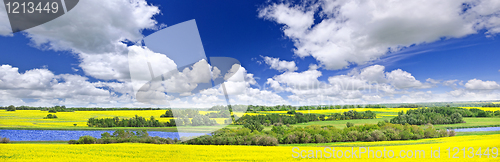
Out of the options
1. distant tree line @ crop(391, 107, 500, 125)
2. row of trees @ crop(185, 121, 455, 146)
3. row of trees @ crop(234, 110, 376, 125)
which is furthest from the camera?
distant tree line @ crop(391, 107, 500, 125)

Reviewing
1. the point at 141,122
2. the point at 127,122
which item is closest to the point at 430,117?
the point at 141,122

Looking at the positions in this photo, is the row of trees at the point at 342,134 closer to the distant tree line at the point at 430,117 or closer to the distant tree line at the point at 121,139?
the distant tree line at the point at 121,139

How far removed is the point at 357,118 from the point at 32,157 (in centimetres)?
8812

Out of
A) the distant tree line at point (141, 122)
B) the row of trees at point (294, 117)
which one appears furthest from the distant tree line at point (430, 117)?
the distant tree line at point (141, 122)

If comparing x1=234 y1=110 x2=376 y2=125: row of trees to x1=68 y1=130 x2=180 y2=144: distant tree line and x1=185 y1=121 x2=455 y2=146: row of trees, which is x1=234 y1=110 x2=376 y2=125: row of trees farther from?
x1=68 y1=130 x2=180 y2=144: distant tree line

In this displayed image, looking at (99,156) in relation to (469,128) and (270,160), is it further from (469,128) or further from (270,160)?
(469,128)

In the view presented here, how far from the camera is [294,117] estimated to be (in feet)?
225

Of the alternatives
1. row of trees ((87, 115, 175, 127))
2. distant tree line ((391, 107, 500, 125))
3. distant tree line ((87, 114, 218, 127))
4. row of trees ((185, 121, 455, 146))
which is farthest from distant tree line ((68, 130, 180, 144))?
distant tree line ((391, 107, 500, 125))

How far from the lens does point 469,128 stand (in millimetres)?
50000

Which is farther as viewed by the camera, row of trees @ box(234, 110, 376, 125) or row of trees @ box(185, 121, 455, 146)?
row of trees @ box(234, 110, 376, 125)

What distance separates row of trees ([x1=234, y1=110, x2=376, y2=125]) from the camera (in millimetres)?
56625

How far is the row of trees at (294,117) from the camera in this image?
56625 millimetres

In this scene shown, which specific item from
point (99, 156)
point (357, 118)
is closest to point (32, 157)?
point (99, 156)

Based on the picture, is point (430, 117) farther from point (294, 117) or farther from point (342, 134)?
point (342, 134)
